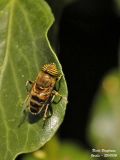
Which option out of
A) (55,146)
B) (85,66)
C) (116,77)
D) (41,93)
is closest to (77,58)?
(85,66)

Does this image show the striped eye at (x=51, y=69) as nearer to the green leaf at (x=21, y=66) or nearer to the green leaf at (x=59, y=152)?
the green leaf at (x=21, y=66)

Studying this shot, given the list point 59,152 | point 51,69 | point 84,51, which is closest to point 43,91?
point 51,69

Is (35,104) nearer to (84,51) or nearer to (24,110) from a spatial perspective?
(24,110)

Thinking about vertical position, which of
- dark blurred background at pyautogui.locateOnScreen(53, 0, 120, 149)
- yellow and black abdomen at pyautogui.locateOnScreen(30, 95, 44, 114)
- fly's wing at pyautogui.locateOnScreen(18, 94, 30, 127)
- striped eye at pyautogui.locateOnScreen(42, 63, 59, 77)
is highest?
striped eye at pyautogui.locateOnScreen(42, 63, 59, 77)

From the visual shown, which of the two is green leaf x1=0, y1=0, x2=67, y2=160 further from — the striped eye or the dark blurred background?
the dark blurred background

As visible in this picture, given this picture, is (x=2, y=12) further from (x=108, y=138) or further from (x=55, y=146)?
(x=108, y=138)

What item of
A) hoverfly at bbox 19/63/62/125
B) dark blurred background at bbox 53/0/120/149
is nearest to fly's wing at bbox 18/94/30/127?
hoverfly at bbox 19/63/62/125
